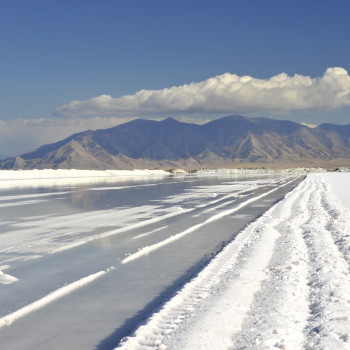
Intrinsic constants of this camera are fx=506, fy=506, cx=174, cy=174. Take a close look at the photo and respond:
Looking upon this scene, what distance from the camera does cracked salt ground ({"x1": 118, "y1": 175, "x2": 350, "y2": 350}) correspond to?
572cm

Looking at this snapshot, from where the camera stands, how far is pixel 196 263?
10.3 meters

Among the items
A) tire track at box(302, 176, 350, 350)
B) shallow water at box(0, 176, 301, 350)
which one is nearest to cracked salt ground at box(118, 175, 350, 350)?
tire track at box(302, 176, 350, 350)

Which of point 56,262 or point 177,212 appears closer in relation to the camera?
point 56,262

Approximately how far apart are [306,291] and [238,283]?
3.59ft

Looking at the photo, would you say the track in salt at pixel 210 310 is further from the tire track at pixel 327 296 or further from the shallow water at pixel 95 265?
the tire track at pixel 327 296

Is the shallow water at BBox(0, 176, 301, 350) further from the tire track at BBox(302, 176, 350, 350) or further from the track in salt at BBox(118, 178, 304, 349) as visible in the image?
the tire track at BBox(302, 176, 350, 350)

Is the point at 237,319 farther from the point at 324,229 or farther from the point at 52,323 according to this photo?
the point at 324,229

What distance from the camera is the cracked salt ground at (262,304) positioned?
5.72 m

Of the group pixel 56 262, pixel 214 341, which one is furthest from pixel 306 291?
pixel 56 262

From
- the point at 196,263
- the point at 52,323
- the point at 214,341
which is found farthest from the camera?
the point at 196,263

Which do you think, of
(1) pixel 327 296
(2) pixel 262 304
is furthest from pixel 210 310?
(1) pixel 327 296

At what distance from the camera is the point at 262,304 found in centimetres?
716

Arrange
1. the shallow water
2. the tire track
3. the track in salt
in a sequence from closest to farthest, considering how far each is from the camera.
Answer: the track in salt → the tire track → the shallow water

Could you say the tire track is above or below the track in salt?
below
